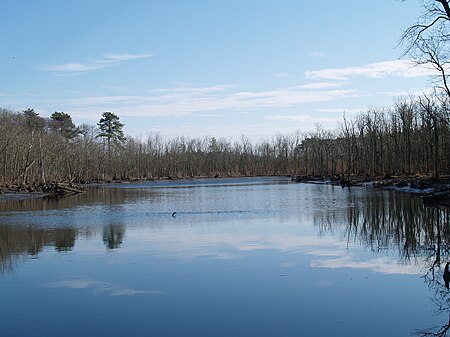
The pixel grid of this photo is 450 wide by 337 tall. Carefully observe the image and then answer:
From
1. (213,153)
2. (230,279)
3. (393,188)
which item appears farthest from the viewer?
(213,153)

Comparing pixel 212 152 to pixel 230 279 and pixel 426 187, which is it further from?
pixel 230 279

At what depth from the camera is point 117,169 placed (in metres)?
102

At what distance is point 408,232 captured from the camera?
58.4ft

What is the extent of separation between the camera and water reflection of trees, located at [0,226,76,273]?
1513cm

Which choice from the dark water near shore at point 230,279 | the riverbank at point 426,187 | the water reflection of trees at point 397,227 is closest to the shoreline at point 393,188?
the riverbank at point 426,187

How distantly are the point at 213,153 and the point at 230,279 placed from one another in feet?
352

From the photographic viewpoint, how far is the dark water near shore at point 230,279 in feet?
26.8

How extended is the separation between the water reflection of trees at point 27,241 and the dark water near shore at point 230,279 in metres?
0.06

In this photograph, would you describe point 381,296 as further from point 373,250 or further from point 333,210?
point 333,210

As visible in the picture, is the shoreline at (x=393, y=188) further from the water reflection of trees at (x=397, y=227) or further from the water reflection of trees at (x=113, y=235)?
the water reflection of trees at (x=113, y=235)

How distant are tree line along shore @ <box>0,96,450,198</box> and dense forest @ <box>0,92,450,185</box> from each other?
4.3 inches

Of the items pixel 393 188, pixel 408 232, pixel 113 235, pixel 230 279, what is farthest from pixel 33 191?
pixel 230 279

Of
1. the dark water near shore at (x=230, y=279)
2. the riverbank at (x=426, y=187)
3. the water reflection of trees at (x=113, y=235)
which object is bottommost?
the dark water near shore at (x=230, y=279)

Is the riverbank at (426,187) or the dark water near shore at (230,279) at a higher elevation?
the riverbank at (426,187)
